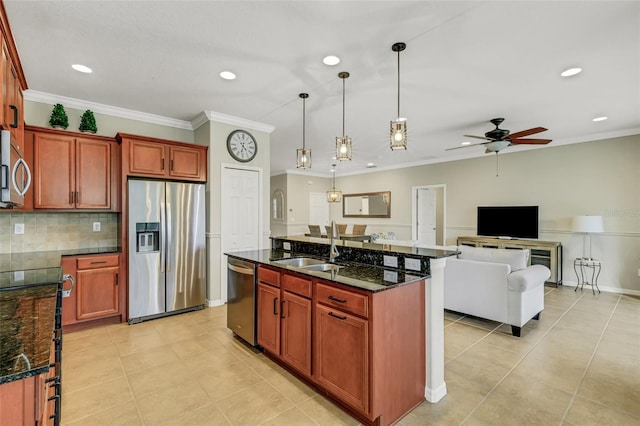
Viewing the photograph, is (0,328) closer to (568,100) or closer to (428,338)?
(428,338)

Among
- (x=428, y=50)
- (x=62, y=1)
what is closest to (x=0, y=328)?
(x=62, y=1)

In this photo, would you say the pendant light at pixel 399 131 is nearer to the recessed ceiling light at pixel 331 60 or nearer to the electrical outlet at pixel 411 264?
the recessed ceiling light at pixel 331 60

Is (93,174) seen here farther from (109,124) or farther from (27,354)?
(27,354)

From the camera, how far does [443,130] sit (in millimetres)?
5227

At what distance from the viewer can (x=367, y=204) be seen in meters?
9.36

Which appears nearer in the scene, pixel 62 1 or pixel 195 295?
pixel 62 1

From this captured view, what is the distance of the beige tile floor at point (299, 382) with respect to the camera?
2014 millimetres

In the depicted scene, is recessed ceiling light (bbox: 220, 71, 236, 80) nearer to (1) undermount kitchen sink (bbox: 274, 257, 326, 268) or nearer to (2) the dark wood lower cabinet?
(1) undermount kitchen sink (bbox: 274, 257, 326, 268)

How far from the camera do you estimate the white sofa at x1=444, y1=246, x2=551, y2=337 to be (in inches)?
129

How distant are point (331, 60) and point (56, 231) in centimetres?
377

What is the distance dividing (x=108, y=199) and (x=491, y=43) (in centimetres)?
439

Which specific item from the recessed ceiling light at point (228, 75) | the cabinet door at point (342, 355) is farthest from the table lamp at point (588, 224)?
the recessed ceiling light at point (228, 75)

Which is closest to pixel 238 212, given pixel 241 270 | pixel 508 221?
pixel 241 270

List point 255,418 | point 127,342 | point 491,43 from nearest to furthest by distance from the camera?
point 255,418, point 491,43, point 127,342
